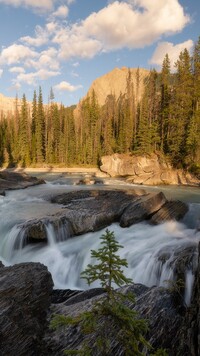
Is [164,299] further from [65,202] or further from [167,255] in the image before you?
[65,202]

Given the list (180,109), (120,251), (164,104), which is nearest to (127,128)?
(164,104)

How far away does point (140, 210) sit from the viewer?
688 inches

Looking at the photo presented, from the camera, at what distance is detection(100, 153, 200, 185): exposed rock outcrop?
37906 millimetres

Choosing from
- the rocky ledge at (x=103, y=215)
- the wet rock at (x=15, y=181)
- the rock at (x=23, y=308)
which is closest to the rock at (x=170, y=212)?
the rocky ledge at (x=103, y=215)

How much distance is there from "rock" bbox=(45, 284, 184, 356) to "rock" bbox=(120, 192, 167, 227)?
8.57 metres

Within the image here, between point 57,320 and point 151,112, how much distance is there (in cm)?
5341

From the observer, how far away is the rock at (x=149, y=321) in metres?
5.61

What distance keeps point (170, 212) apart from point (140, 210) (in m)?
2.09

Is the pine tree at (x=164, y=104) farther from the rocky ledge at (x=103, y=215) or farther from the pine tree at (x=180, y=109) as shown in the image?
the rocky ledge at (x=103, y=215)

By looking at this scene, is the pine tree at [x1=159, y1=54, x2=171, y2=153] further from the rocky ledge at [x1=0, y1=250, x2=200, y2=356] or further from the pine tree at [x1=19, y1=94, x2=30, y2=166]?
the rocky ledge at [x1=0, y1=250, x2=200, y2=356]

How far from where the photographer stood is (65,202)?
21.9 meters

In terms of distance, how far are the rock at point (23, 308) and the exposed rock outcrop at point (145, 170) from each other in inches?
Result: 1226

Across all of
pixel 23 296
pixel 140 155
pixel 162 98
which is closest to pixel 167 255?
pixel 23 296

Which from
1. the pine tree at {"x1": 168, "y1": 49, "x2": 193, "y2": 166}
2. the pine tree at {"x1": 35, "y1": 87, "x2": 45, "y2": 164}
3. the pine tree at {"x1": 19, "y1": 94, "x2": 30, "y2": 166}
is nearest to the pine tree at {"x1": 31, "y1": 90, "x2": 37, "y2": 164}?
the pine tree at {"x1": 35, "y1": 87, "x2": 45, "y2": 164}
